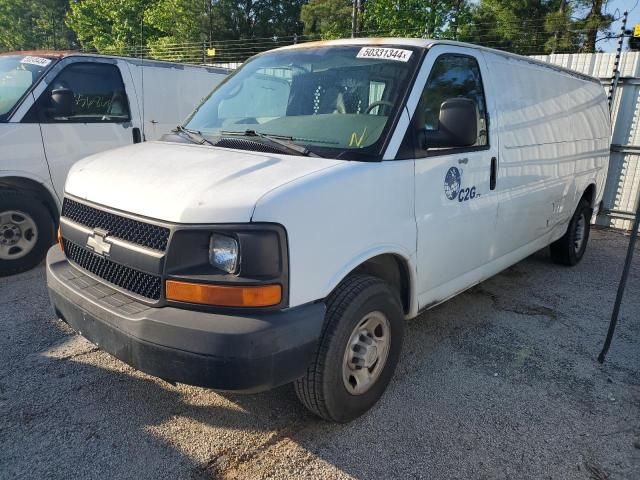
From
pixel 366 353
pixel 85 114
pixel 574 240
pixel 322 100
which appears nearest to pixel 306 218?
pixel 366 353

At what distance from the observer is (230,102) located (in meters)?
3.60

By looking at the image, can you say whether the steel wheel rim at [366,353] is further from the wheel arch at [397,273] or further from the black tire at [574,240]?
the black tire at [574,240]

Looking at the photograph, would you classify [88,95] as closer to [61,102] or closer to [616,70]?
[61,102]

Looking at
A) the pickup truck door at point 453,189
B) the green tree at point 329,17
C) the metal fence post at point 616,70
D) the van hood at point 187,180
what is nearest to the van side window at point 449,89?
the pickup truck door at point 453,189

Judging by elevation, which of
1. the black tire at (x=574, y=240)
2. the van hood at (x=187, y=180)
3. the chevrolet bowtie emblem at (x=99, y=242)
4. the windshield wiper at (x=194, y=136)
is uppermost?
the windshield wiper at (x=194, y=136)

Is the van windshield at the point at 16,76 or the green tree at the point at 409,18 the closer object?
the van windshield at the point at 16,76

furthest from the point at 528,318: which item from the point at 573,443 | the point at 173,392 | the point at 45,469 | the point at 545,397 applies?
the point at 45,469

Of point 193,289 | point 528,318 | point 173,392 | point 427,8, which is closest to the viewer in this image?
point 193,289

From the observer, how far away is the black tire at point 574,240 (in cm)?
584

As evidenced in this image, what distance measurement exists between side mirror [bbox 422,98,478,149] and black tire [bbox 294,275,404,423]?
0.96m

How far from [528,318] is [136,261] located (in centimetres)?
350

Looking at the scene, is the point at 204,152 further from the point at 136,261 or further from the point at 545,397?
the point at 545,397

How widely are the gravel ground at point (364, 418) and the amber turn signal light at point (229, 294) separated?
0.89 meters

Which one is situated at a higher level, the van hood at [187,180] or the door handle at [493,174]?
the van hood at [187,180]
